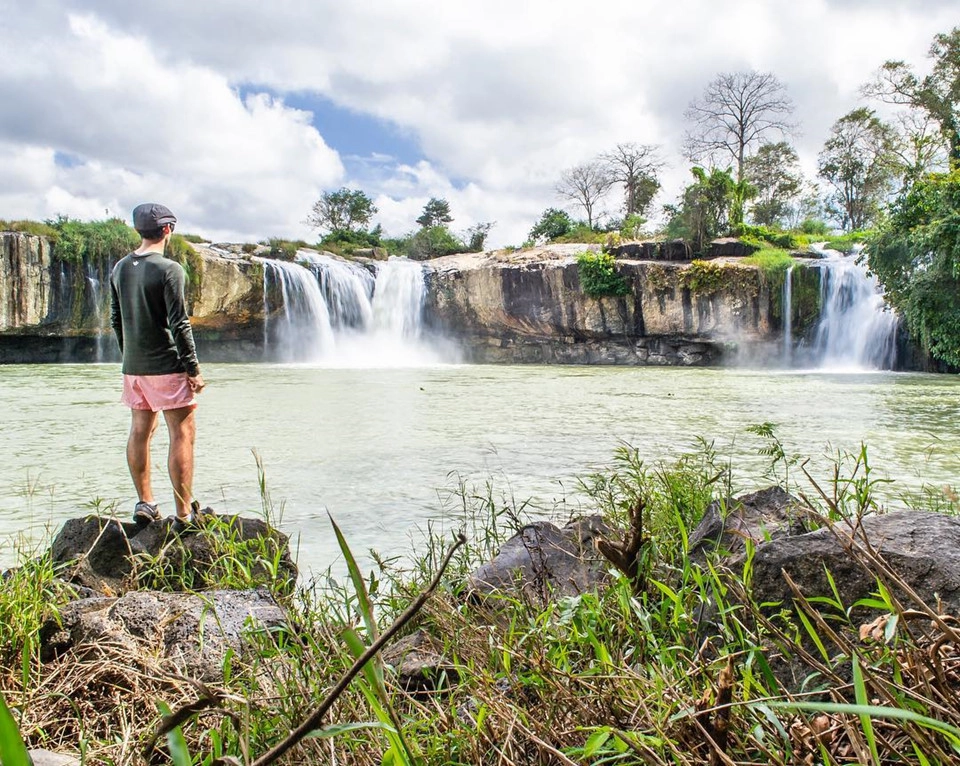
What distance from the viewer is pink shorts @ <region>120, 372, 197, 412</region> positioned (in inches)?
160

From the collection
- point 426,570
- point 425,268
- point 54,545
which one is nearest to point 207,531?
point 54,545

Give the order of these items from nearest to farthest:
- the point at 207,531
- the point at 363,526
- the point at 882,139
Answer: the point at 207,531 < the point at 363,526 < the point at 882,139

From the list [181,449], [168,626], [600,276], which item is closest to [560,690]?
[168,626]

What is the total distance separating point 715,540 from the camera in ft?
8.24

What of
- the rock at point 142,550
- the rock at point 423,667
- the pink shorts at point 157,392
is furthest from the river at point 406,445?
the rock at point 423,667

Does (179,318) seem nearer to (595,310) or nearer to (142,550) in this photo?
(142,550)

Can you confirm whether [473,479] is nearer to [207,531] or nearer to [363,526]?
[363,526]

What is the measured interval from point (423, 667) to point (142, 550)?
6.14 ft

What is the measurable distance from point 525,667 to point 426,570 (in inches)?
41.4

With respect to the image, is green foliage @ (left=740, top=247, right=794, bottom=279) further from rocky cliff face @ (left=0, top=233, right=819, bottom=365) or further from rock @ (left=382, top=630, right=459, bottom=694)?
rock @ (left=382, top=630, right=459, bottom=694)

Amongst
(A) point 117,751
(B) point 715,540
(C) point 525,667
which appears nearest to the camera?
(A) point 117,751

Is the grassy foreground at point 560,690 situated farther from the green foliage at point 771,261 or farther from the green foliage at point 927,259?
the green foliage at point 771,261

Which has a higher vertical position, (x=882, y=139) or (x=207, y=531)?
(x=882, y=139)

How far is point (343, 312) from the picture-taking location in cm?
2862
